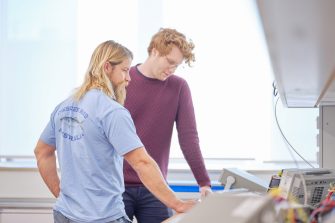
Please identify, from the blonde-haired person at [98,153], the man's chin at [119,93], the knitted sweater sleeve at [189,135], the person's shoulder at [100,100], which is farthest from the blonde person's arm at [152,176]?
the knitted sweater sleeve at [189,135]

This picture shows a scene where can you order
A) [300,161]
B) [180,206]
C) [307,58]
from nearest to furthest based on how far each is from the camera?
1. [307,58]
2. [180,206]
3. [300,161]

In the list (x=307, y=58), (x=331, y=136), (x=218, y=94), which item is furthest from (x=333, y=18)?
(x=218, y=94)

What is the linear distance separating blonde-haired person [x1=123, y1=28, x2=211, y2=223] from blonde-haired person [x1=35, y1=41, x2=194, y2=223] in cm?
37

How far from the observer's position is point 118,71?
207cm

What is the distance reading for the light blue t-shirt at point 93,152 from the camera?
1.90 meters

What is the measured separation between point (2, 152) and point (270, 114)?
172 cm

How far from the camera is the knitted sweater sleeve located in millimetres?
2557

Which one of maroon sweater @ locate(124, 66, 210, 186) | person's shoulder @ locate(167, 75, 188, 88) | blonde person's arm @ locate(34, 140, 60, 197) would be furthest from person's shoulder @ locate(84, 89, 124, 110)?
person's shoulder @ locate(167, 75, 188, 88)

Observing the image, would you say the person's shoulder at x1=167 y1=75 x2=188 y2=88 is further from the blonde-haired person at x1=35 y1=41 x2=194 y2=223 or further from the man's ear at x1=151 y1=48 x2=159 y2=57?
the blonde-haired person at x1=35 y1=41 x2=194 y2=223

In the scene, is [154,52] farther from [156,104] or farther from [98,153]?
[98,153]

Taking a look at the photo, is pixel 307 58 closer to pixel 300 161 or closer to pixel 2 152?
pixel 300 161

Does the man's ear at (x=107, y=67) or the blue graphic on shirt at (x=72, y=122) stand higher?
the man's ear at (x=107, y=67)

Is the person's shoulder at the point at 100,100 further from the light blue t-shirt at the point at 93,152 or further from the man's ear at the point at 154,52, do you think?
the man's ear at the point at 154,52

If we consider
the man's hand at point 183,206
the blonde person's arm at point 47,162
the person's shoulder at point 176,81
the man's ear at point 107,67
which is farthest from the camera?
the person's shoulder at point 176,81
